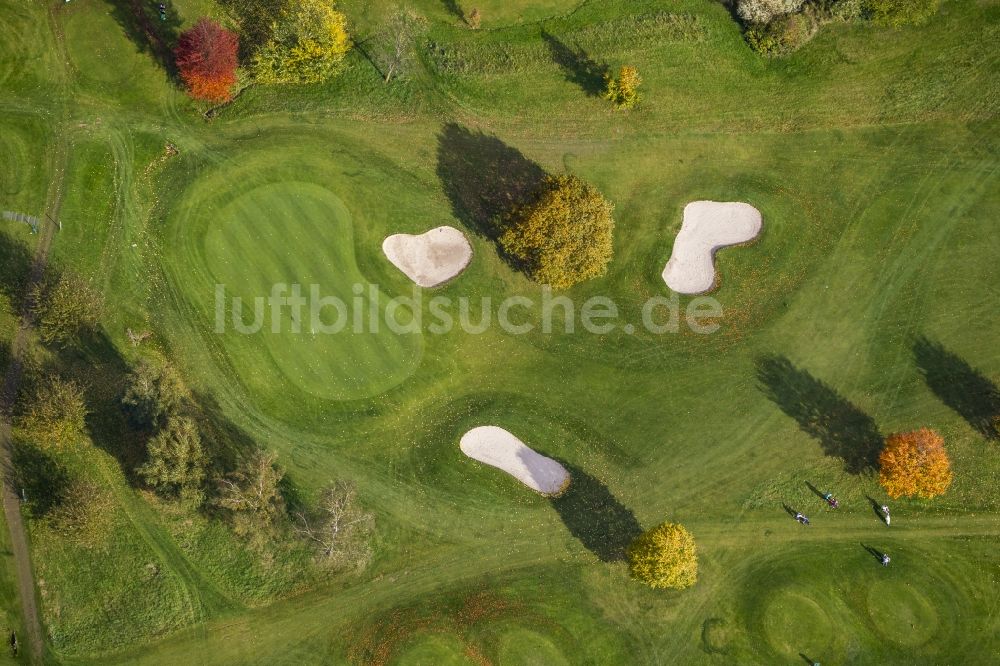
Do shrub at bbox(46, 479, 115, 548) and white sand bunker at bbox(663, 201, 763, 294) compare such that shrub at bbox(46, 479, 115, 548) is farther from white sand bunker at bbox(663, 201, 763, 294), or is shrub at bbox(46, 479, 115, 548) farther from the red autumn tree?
white sand bunker at bbox(663, 201, 763, 294)

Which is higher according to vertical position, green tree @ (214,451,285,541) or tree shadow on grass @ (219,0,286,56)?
tree shadow on grass @ (219,0,286,56)

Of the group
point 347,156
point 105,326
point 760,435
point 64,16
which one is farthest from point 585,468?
point 64,16

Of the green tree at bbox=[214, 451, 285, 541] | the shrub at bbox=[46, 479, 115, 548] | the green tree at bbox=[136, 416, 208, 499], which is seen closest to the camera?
the green tree at bbox=[136, 416, 208, 499]

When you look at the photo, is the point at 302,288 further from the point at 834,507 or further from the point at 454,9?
the point at 834,507

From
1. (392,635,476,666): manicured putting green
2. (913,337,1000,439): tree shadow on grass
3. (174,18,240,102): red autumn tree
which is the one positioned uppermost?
(174,18,240,102): red autumn tree

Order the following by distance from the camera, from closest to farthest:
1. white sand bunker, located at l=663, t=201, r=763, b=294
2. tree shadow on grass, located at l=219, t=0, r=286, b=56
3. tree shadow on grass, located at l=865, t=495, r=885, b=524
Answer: tree shadow on grass, located at l=865, t=495, r=885, b=524, white sand bunker, located at l=663, t=201, r=763, b=294, tree shadow on grass, located at l=219, t=0, r=286, b=56

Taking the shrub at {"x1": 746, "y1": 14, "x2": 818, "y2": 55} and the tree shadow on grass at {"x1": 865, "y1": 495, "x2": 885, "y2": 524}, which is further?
the shrub at {"x1": 746, "y1": 14, "x2": 818, "y2": 55}

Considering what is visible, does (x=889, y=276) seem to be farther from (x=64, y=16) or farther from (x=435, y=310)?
(x=64, y=16)

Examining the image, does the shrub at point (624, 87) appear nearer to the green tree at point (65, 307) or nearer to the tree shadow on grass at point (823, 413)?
the tree shadow on grass at point (823, 413)

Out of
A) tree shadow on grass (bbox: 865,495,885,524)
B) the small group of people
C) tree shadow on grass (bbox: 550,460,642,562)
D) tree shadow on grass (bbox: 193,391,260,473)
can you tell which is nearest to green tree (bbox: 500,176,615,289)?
tree shadow on grass (bbox: 550,460,642,562)
